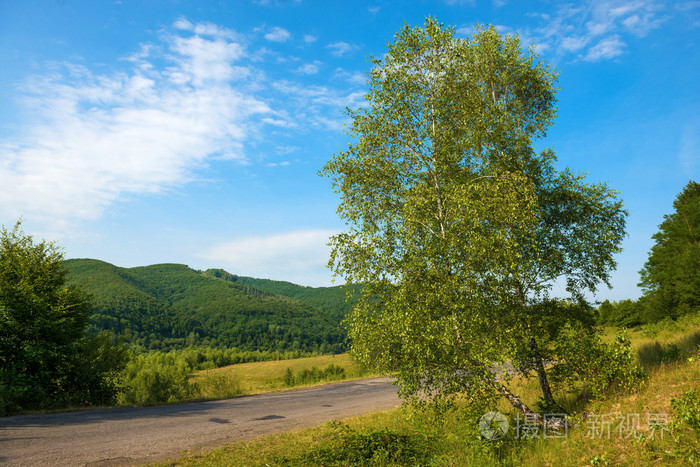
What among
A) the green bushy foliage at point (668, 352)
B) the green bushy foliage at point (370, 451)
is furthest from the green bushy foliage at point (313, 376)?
the green bushy foliage at point (668, 352)

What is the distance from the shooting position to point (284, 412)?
17.6 meters

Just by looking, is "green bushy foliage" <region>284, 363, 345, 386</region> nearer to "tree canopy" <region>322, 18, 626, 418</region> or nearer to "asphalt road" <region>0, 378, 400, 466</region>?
"asphalt road" <region>0, 378, 400, 466</region>

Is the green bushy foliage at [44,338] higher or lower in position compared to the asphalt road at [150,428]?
higher

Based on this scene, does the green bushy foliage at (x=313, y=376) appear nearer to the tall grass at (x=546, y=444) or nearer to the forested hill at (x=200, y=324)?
the tall grass at (x=546, y=444)

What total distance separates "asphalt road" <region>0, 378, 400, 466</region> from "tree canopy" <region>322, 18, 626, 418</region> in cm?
618

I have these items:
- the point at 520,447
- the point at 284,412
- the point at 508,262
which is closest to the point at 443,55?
the point at 508,262

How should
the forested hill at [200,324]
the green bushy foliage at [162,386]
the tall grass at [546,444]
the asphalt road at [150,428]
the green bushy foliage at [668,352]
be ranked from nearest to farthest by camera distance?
the tall grass at [546,444] < the asphalt road at [150,428] < the green bushy foliage at [668,352] < the green bushy foliage at [162,386] < the forested hill at [200,324]

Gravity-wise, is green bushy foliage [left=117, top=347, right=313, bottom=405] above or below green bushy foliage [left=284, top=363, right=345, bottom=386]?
above

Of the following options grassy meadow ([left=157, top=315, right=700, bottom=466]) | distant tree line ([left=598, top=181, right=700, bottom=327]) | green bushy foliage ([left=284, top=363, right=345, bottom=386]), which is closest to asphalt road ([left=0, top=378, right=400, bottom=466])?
grassy meadow ([left=157, top=315, right=700, bottom=466])

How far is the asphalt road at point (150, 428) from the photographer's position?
9.59m

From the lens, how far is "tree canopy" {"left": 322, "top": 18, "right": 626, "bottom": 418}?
31.2 ft

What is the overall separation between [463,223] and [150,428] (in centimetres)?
1299

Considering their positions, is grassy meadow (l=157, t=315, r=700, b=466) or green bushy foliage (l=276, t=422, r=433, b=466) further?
green bushy foliage (l=276, t=422, r=433, b=466)

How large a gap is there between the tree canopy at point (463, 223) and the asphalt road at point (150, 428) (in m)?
6.18
